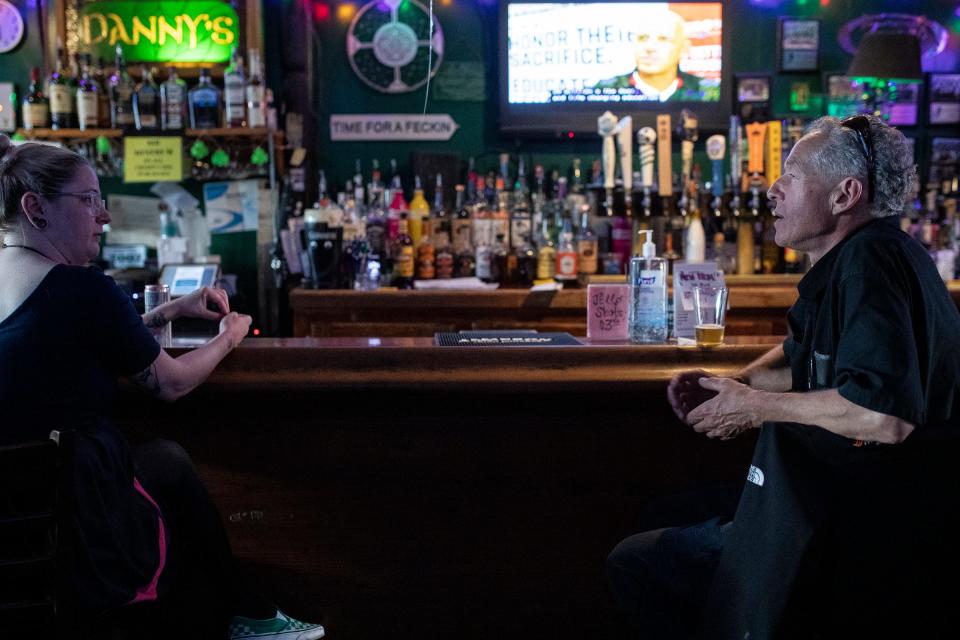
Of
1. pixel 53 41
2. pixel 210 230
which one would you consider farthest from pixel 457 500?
pixel 53 41

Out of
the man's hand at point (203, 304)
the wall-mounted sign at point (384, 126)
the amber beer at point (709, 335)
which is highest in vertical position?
the wall-mounted sign at point (384, 126)

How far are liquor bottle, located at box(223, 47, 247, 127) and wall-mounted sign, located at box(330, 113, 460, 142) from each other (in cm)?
54

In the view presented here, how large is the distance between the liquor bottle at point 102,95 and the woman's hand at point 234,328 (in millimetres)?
2596

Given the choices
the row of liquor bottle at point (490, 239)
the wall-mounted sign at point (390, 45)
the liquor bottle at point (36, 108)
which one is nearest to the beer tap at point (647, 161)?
the row of liquor bottle at point (490, 239)

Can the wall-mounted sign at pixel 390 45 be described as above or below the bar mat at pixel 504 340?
above

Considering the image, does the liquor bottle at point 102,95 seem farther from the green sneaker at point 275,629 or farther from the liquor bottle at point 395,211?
the green sneaker at point 275,629

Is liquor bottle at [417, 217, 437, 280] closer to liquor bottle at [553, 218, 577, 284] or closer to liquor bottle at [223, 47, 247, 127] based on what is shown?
liquor bottle at [553, 218, 577, 284]

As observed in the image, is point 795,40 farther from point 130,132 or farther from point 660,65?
point 130,132

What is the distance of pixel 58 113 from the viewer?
394 centimetres

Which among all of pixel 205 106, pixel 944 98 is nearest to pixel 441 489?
pixel 205 106

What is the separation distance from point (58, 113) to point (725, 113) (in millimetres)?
3096

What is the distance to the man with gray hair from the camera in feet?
3.73

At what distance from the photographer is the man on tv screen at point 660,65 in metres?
4.21

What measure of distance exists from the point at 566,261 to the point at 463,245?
52 cm
